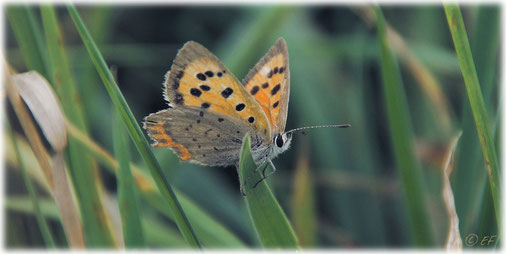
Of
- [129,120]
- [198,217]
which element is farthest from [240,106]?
[129,120]

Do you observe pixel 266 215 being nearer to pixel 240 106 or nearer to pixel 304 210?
pixel 240 106

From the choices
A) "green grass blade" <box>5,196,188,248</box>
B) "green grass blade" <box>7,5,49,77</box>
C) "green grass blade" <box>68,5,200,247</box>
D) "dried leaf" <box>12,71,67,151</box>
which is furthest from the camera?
"green grass blade" <box>5,196,188,248</box>

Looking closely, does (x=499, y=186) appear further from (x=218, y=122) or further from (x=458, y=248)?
(x=218, y=122)

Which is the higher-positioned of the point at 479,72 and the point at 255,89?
the point at 255,89

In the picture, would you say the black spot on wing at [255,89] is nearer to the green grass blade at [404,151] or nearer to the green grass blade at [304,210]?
the green grass blade at [404,151]

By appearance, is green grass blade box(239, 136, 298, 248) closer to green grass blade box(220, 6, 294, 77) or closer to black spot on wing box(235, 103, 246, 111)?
black spot on wing box(235, 103, 246, 111)

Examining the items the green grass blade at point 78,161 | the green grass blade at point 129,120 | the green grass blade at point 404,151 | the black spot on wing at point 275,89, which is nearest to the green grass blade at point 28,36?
the green grass blade at point 78,161

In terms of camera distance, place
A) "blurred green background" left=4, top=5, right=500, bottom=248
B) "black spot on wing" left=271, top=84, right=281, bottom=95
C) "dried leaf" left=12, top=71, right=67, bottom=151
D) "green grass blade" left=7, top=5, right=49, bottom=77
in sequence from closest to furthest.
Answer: "dried leaf" left=12, top=71, right=67, bottom=151 → "green grass blade" left=7, top=5, right=49, bottom=77 → "black spot on wing" left=271, top=84, right=281, bottom=95 → "blurred green background" left=4, top=5, right=500, bottom=248

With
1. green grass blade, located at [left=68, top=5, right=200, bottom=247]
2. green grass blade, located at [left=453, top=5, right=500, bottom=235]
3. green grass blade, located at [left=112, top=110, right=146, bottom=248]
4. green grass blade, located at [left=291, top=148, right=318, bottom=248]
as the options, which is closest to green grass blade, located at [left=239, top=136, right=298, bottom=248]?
green grass blade, located at [left=68, top=5, right=200, bottom=247]
